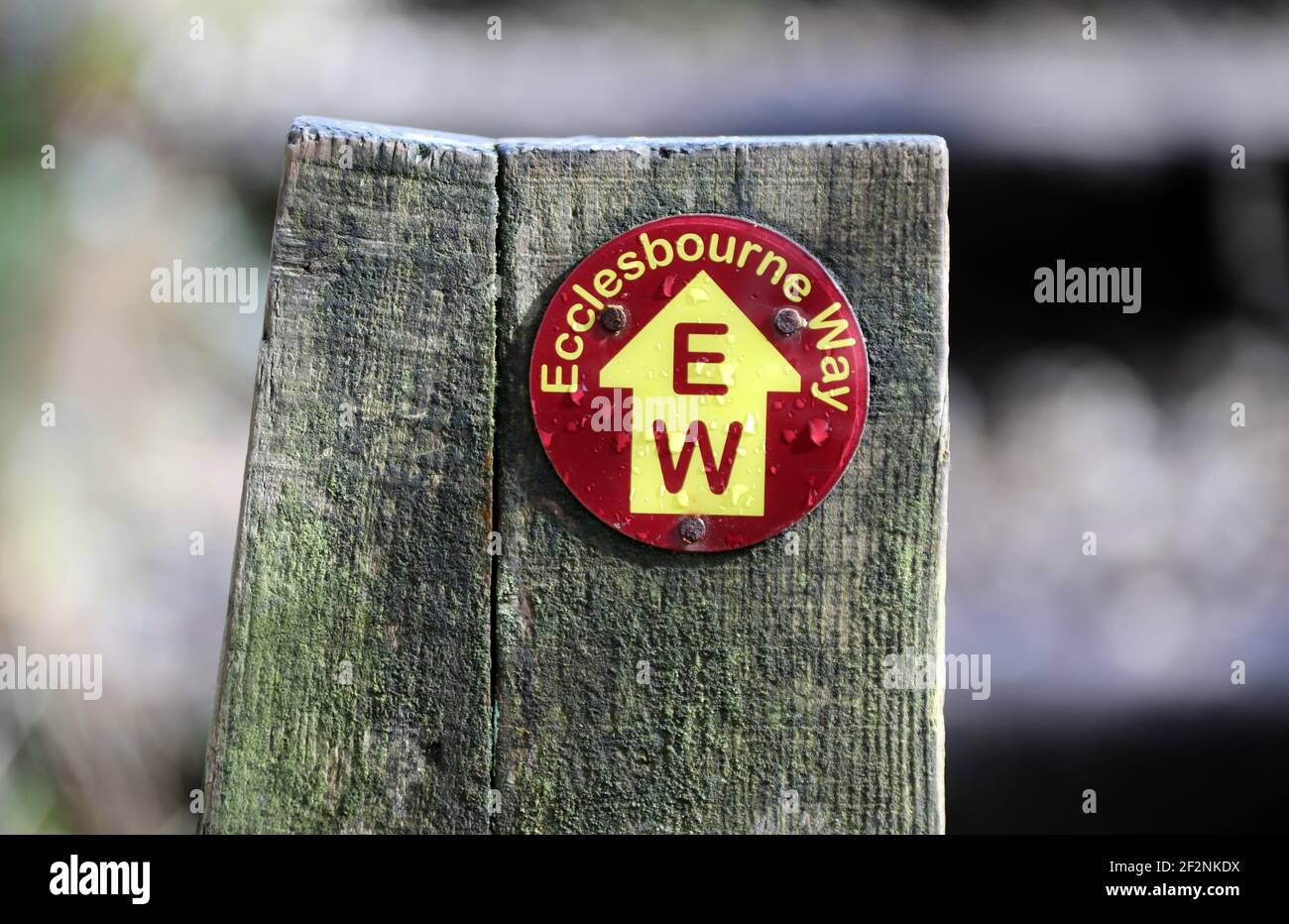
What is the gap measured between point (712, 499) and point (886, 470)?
19cm

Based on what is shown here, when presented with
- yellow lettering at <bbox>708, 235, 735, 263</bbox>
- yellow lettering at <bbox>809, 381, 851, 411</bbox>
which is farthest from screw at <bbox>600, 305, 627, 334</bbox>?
yellow lettering at <bbox>809, 381, 851, 411</bbox>

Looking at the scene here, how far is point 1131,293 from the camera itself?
2.48 m

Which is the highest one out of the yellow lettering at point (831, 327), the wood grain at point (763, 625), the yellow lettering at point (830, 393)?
the yellow lettering at point (831, 327)

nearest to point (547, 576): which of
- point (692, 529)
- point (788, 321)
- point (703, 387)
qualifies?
point (692, 529)

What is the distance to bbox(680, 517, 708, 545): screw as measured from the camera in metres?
1.11

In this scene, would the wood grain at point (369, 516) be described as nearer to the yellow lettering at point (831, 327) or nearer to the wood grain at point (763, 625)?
the wood grain at point (763, 625)

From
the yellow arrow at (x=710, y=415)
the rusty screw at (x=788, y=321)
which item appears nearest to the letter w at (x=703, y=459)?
the yellow arrow at (x=710, y=415)

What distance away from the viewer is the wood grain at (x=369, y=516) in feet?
3.68

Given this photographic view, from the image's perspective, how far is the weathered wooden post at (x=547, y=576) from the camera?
1.12m

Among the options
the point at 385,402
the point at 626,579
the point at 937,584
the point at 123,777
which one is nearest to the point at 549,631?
the point at 626,579

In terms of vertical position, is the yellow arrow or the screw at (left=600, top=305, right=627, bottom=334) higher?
the screw at (left=600, top=305, right=627, bottom=334)

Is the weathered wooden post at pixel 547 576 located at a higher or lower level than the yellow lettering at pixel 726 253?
lower

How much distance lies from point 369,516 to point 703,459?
14.7 inches

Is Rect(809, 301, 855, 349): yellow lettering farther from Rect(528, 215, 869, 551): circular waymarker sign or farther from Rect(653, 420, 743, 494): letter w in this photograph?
Result: Rect(653, 420, 743, 494): letter w
